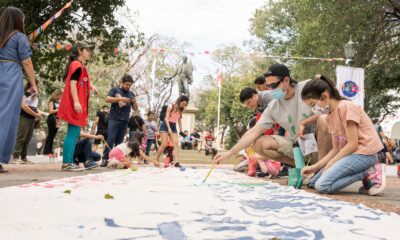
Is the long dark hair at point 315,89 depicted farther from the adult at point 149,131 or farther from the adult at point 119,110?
the adult at point 149,131

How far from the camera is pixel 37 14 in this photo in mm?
10648

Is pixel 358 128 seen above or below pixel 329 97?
below

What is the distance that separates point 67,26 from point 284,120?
850 cm

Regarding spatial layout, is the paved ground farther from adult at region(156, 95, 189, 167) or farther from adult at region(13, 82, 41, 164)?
adult at region(156, 95, 189, 167)

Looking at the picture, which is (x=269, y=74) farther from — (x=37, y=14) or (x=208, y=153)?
(x=208, y=153)

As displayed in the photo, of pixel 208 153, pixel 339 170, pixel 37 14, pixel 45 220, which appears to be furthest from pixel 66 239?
pixel 208 153

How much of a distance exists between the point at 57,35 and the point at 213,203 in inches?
390

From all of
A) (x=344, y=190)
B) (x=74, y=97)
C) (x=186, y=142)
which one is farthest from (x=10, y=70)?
(x=186, y=142)

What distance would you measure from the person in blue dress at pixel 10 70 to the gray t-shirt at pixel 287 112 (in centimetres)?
240

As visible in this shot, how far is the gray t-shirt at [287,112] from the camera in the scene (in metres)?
4.67

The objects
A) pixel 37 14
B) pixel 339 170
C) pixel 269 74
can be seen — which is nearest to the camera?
pixel 339 170

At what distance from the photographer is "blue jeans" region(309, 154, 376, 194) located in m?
3.87

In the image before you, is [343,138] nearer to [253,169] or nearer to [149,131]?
[253,169]

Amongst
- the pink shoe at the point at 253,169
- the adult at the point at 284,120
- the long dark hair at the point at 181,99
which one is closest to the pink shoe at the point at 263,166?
the pink shoe at the point at 253,169
